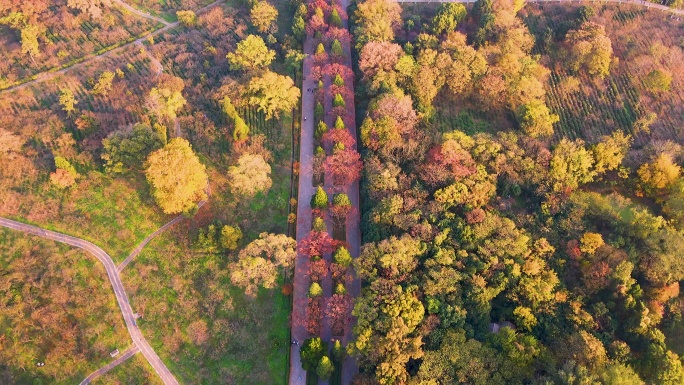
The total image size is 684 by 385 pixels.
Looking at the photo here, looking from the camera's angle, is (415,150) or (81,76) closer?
(415,150)

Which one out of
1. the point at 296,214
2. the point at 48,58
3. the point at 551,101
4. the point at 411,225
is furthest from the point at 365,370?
the point at 48,58

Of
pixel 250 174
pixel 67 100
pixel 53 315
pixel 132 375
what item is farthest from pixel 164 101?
pixel 132 375

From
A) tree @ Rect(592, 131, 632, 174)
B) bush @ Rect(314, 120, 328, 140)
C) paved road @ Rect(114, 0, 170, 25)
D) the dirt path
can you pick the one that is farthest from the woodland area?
paved road @ Rect(114, 0, 170, 25)

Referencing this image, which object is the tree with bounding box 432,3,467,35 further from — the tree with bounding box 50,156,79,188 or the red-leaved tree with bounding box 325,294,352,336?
the tree with bounding box 50,156,79,188

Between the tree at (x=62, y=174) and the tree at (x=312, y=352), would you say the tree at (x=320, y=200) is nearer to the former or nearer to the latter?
the tree at (x=312, y=352)

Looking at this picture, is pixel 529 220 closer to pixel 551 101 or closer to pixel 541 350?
pixel 541 350

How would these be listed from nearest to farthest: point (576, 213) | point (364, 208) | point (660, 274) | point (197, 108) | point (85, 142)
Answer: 1. point (660, 274)
2. point (576, 213)
3. point (364, 208)
4. point (85, 142)
5. point (197, 108)

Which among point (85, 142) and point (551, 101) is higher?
point (551, 101)
